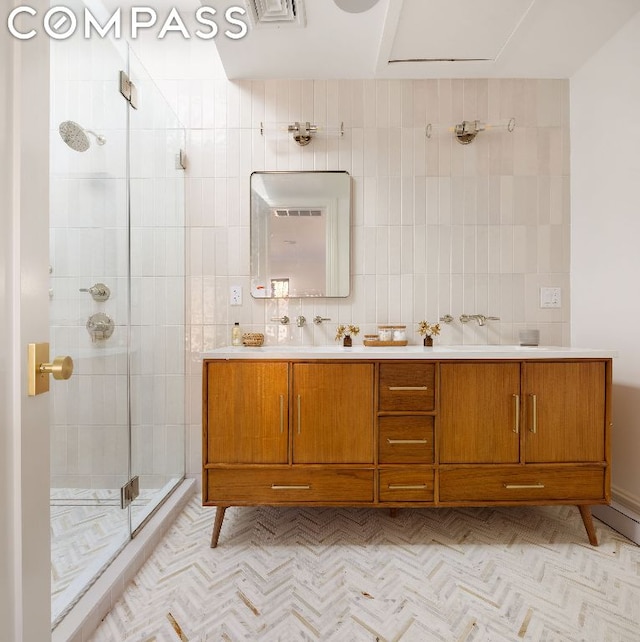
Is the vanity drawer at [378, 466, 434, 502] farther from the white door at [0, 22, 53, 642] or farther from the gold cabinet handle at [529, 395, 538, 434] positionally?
the white door at [0, 22, 53, 642]

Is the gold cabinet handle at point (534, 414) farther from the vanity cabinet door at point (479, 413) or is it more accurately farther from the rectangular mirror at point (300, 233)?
the rectangular mirror at point (300, 233)

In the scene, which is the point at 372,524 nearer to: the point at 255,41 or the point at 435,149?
the point at 435,149

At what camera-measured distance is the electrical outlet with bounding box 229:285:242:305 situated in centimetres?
A: 222

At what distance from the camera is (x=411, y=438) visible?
1.67 meters

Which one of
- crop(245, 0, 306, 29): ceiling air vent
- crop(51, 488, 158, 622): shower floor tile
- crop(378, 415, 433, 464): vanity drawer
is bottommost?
crop(51, 488, 158, 622): shower floor tile

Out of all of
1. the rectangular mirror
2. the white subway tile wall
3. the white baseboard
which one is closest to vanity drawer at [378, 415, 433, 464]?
the white subway tile wall

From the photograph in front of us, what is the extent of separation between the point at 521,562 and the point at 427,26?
7.84 feet

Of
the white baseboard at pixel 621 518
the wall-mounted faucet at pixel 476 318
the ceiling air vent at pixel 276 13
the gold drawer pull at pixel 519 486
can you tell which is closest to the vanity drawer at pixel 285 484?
the gold drawer pull at pixel 519 486

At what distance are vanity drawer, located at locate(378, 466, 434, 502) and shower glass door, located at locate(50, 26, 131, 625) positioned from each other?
42.4 inches

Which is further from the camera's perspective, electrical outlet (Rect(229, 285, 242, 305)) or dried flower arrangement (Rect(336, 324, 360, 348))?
electrical outlet (Rect(229, 285, 242, 305))

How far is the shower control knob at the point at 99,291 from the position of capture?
1.44 m

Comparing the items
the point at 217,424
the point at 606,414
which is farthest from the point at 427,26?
the point at 217,424

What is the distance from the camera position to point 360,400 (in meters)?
1.67

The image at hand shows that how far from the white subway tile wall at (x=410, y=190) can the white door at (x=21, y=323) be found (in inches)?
59.6
